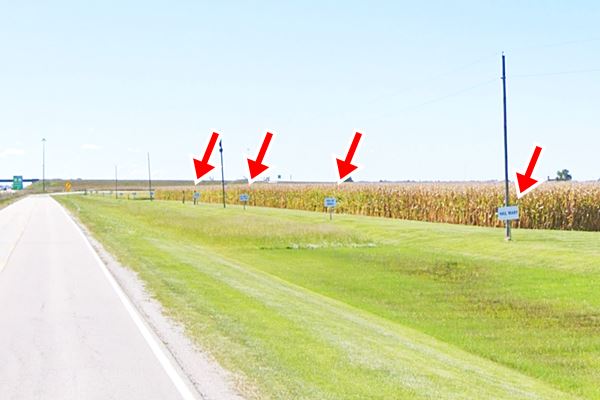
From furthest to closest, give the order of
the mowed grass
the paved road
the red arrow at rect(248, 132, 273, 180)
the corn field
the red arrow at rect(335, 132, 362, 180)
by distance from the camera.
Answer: the corn field, the red arrow at rect(248, 132, 273, 180), the red arrow at rect(335, 132, 362, 180), the mowed grass, the paved road

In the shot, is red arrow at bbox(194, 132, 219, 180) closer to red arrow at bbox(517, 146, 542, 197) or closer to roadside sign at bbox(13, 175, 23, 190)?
red arrow at bbox(517, 146, 542, 197)

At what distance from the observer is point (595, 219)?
41062mm

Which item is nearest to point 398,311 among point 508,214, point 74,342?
point 74,342

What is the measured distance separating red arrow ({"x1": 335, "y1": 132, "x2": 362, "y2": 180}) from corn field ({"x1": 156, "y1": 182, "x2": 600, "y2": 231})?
64.9 feet

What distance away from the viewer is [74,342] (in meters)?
12.6

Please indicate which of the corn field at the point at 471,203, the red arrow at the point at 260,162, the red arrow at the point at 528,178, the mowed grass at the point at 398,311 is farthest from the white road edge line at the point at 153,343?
the corn field at the point at 471,203

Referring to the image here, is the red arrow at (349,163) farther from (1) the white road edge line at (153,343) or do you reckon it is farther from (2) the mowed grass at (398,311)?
(1) the white road edge line at (153,343)

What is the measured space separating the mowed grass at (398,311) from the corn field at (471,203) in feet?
23.1

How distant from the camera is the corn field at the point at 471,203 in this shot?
Result: 41.7 meters

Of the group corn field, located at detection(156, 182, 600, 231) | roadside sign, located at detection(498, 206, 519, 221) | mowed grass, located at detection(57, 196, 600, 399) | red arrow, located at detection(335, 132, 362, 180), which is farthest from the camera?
corn field, located at detection(156, 182, 600, 231)

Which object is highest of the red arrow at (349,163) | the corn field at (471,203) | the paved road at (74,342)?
the red arrow at (349,163)

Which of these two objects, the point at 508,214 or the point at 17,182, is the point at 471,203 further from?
the point at 17,182

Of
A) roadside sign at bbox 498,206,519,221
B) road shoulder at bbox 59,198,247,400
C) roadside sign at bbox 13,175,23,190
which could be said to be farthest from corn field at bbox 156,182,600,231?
roadside sign at bbox 13,175,23,190

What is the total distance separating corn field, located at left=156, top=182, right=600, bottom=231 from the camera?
4169cm
